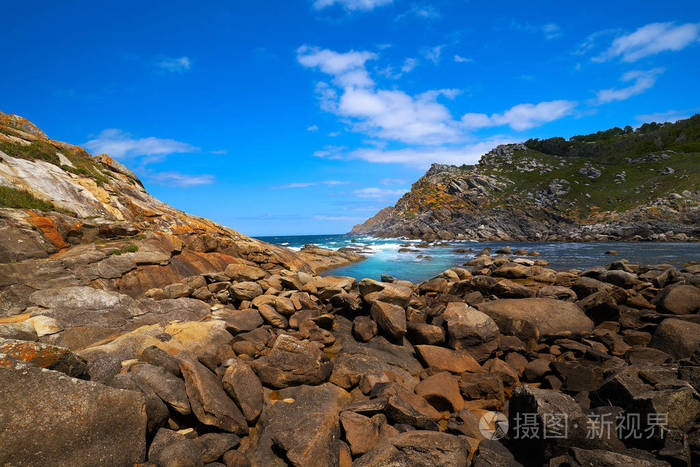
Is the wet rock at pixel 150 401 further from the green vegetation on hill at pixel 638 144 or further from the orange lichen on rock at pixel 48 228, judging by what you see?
the green vegetation on hill at pixel 638 144

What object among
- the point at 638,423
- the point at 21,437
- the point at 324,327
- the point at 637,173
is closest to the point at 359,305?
the point at 324,327

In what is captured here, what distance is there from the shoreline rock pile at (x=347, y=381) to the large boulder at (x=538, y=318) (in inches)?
2.3

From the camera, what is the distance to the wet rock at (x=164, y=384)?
5961mm

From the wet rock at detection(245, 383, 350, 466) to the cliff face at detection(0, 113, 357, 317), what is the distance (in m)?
8.83

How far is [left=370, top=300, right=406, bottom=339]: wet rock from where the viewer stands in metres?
10.5

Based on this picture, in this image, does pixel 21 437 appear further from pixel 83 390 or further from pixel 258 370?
pixel 258 370

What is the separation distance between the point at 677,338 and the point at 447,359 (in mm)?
7659

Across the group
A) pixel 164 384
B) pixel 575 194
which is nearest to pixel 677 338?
pixel 164 384

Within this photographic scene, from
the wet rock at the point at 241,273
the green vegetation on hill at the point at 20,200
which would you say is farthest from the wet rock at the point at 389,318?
the green vegetation on hill at the point at 20,200

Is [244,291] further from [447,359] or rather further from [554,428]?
[554,428]

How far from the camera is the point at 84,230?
14.6 meters

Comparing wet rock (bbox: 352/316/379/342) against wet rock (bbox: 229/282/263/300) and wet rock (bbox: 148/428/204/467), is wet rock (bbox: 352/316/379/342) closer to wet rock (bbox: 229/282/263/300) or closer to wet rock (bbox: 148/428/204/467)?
wet rock (bbox: 229/282/263/300)

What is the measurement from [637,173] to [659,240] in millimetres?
51725

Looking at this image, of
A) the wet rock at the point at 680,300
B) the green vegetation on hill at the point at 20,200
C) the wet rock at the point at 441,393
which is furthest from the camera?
the green vegetation on hill at the point at 20,200
